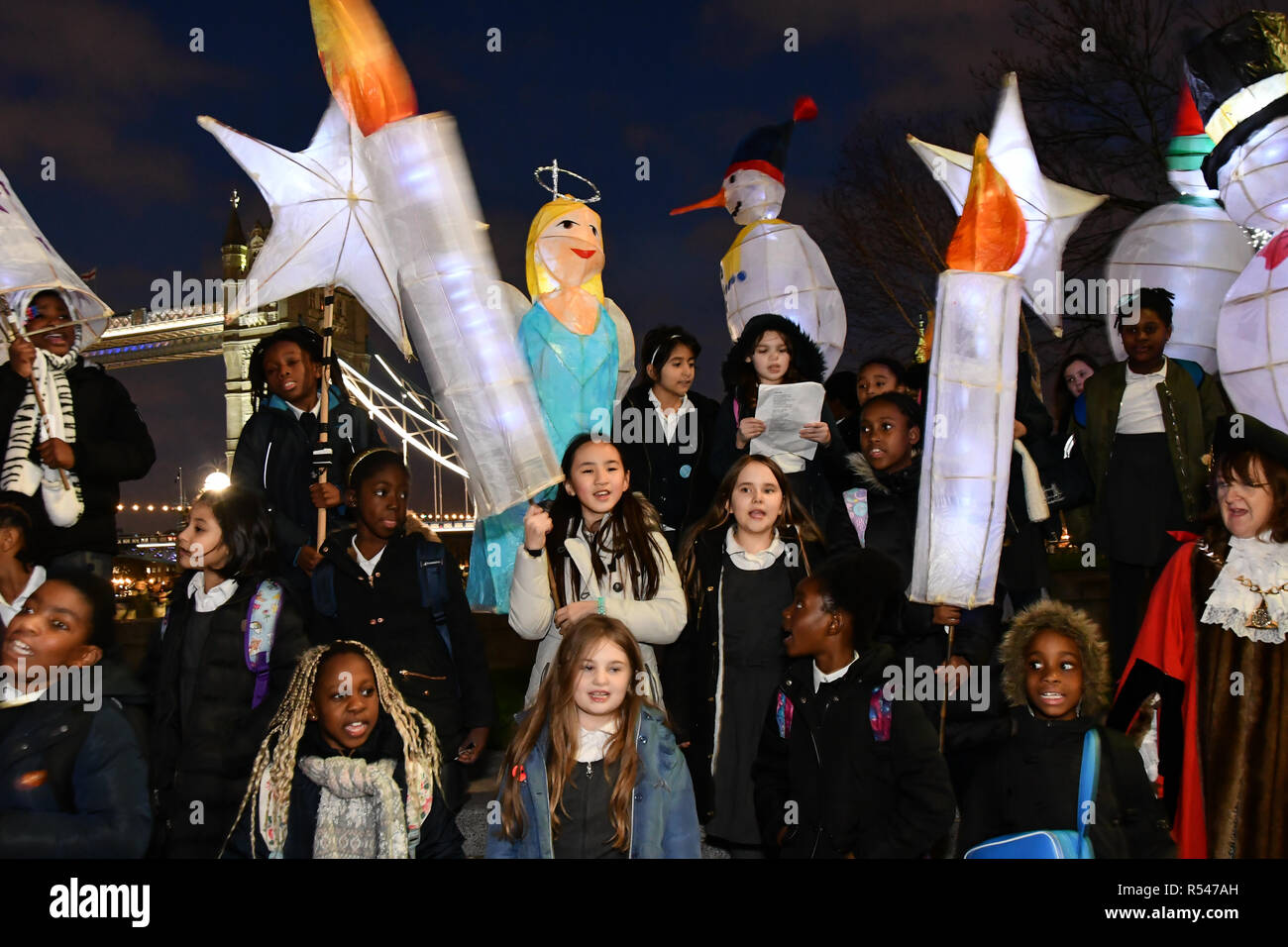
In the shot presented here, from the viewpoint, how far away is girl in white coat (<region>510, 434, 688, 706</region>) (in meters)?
3.35

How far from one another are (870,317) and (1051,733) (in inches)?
426

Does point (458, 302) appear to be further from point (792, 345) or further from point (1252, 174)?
point (1252, 174)

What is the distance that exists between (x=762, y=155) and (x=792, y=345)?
2.02m

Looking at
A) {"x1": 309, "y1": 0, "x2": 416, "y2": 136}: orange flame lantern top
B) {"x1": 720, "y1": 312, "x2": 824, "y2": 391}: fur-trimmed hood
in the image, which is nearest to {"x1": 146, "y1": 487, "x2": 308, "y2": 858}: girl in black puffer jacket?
{"x1": 309, "y1": 0, "x2": 416, "y2": 136}: orange flame lantern top

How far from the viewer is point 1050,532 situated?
183 inches

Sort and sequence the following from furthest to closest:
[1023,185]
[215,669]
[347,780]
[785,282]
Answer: [785,282]
[1023,185]
[215,669]
[347,780]

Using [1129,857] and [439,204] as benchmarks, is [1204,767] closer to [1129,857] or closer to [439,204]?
[1129,857]

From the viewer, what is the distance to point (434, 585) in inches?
141

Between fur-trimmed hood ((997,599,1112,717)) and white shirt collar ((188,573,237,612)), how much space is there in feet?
7.27

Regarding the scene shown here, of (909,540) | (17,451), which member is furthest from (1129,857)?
(17,451)

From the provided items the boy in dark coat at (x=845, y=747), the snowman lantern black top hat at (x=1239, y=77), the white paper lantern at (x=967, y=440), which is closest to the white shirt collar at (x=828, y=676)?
the boy in dark coat at (x=845, y=747)

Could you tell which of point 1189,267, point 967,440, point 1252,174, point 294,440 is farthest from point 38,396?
point 1252,174

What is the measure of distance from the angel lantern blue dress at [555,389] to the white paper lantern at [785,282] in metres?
0.94

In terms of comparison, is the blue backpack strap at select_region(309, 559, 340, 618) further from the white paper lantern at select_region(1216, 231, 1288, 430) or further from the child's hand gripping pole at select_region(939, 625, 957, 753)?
the white paper lantern at select_region(1216, 231, 1288, 430)
